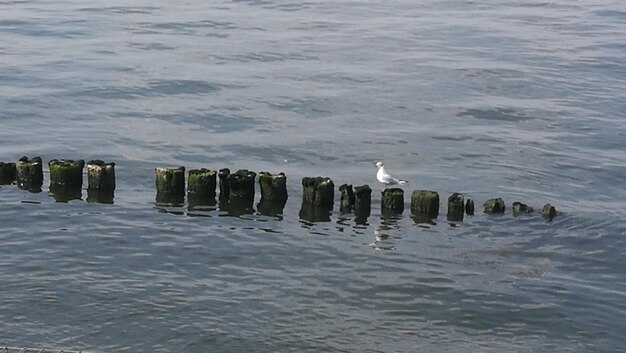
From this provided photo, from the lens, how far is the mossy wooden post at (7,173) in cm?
2705

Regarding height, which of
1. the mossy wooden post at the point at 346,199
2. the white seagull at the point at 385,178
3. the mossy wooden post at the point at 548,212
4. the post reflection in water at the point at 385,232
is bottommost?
the post reflection in water at the point at 385,232

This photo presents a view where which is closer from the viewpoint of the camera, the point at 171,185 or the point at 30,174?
the point at 171,185

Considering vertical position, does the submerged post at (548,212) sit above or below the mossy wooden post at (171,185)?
below

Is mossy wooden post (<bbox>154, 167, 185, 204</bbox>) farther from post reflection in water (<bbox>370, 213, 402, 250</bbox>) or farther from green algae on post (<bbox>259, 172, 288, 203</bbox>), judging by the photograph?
post reflection in water (<bbox>370, 213, 402, 250</bbox>)

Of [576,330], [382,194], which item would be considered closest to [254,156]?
[382,194]

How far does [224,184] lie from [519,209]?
6441 millimetres

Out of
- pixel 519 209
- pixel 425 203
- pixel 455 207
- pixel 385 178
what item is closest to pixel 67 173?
pixel 385 178

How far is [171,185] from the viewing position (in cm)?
2669

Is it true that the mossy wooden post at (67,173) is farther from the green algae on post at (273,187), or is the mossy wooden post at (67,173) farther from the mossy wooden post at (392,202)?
the mossy wooden post at (392,202)

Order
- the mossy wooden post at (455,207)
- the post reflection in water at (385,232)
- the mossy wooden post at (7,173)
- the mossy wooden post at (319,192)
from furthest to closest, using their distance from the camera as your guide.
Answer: the mossy wooden post at (7,173) < the mossy wooden post at (455,207) < the mossy wooden post at (319,192) < the post reflection in water at (385,232)

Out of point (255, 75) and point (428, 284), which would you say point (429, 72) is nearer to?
point (255, 75)

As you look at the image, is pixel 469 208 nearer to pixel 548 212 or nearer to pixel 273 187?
pixel 548 212

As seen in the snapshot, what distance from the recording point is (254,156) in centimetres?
3062

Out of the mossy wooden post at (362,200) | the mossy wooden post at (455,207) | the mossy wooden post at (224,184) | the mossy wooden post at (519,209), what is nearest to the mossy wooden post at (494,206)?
the mossy wooden post at (519,209)
